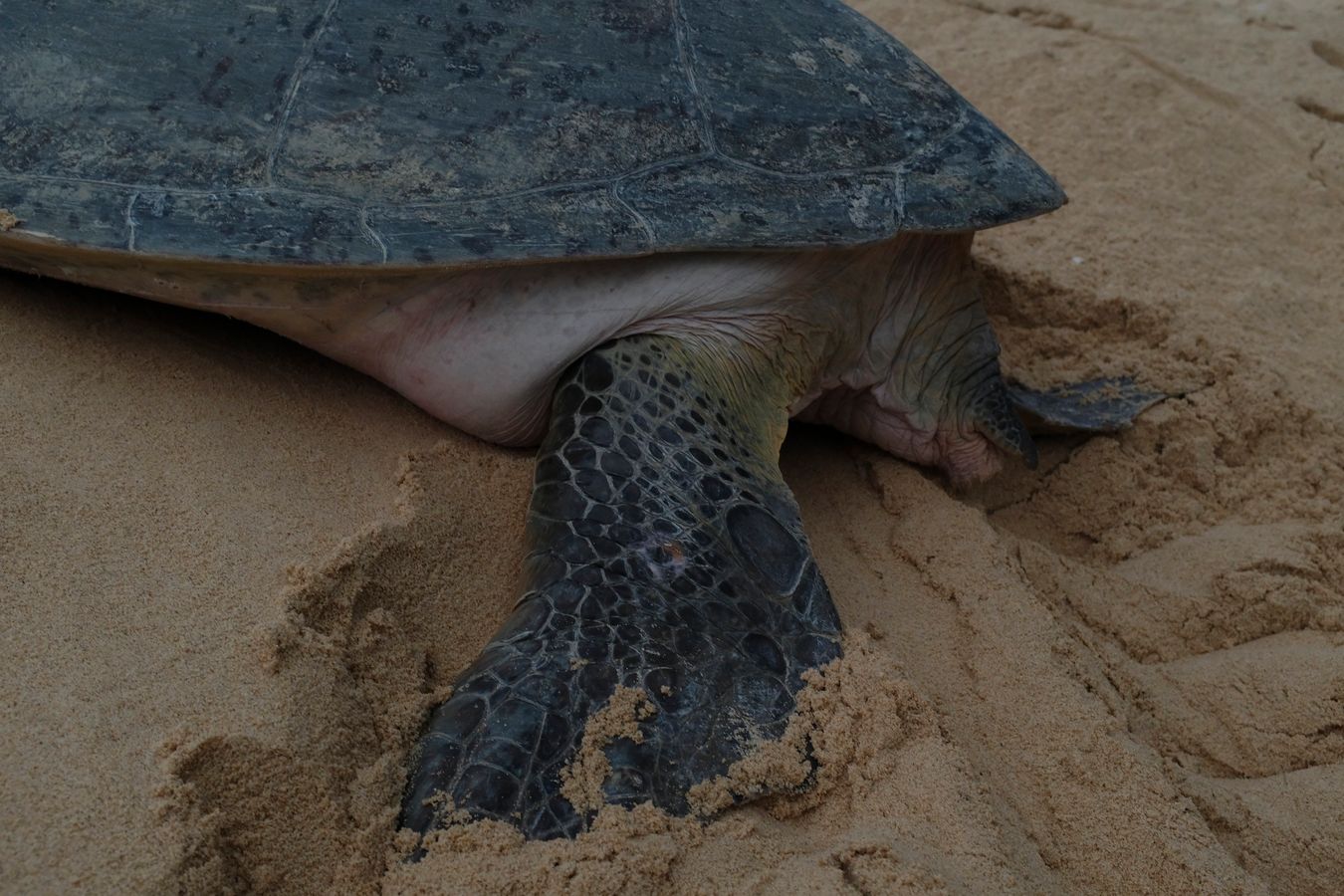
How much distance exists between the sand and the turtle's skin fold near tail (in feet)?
0.20

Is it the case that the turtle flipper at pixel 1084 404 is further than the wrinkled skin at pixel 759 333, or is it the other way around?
the turtle flipper at pixel 1084 404

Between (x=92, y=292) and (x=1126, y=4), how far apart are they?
430 centimetres

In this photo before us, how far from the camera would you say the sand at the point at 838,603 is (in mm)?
1317

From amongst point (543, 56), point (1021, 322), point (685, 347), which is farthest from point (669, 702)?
point (1021, 322)

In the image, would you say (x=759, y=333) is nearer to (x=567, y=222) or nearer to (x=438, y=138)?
(x=567, y=222)

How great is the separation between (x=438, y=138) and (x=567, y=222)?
293mm

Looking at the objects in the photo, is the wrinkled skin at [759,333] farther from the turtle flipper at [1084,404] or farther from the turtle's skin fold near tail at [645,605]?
the turtle flipper at [1084,404]

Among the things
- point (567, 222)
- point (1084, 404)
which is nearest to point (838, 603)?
→ point (567, 222)

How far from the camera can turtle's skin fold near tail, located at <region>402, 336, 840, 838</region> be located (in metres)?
1.43

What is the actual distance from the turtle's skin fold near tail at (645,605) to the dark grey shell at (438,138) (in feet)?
1.02

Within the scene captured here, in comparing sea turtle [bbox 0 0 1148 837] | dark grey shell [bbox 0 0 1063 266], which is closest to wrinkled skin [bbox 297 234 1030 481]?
sea turtle [bbox 0 0 1148 837]

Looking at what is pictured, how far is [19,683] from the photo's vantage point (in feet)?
4.44

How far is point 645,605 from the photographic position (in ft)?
5.49

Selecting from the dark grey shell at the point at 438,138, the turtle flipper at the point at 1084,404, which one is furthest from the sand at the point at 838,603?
the dark grey shell at the point at 438,138
